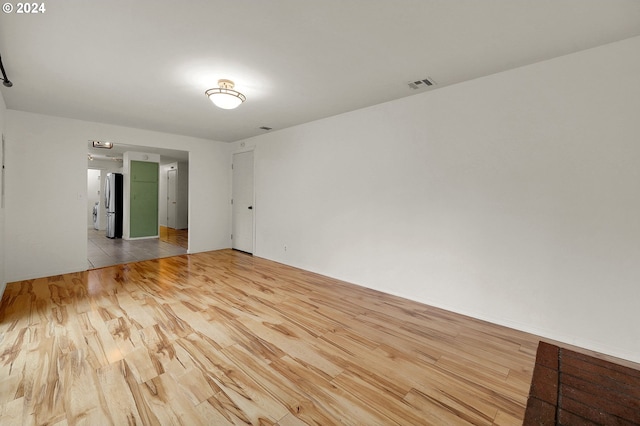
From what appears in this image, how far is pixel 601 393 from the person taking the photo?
5.75 ft

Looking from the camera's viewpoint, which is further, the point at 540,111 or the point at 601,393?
the point at 540,111

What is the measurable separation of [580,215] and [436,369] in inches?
71.9

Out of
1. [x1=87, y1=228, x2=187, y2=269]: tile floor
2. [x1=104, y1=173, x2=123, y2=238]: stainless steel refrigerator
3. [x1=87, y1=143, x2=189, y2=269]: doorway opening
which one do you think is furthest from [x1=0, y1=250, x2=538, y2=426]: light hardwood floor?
[x1=104, y1=173, x2=123, y2=238]: stainless steel refrigerator

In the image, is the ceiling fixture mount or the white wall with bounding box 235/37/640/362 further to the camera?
the ceiling fixture mount

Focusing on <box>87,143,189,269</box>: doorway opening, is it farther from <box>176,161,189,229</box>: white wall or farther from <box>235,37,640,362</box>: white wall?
<box>235,37,640,362</box>: white wall

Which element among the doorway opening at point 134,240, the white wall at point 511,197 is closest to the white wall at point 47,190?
the doorway opening at point 134,240

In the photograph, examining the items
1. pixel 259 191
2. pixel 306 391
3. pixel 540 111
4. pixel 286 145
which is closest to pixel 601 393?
pixel 306 391

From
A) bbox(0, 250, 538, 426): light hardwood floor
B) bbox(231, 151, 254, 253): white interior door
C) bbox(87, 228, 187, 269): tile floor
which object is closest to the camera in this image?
bbox(0, 250, 538, 426): light hardwood floor

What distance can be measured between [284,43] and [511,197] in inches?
100

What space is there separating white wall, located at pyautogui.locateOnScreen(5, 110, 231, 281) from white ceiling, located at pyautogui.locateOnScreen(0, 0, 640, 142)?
91 centimetres

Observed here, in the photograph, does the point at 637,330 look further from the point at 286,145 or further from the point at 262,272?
the point at 286,145

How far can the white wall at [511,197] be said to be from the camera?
2.20m

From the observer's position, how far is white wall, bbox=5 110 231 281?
3.89 m

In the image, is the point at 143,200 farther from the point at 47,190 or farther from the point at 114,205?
the point at 47,190
